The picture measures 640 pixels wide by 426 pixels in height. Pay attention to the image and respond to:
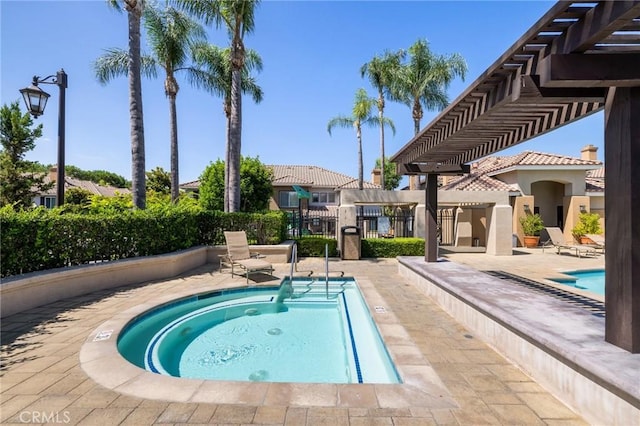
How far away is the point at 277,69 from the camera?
16.3 meters

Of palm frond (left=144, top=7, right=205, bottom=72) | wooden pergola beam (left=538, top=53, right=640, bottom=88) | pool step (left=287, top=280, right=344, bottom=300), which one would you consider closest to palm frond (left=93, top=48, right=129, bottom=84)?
palm frond (left=144, top=7, right=205, bottom=72)

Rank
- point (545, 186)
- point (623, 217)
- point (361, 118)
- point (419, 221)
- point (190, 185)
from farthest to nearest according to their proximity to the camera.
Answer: point (190, 185), point (361, 118), point (545, 186), point (419, 221), point (623, 217)

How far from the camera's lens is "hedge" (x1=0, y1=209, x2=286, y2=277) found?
22.4ft

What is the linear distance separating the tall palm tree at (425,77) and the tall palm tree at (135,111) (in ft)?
55.6

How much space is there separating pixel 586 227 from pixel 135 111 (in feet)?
84.1

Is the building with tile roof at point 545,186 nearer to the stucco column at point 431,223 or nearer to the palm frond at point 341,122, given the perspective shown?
the stucco column at point 431,223

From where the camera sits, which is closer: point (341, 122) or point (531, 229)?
point (531, 229)

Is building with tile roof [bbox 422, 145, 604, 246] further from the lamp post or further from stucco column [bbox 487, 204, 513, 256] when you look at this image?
the lamp post

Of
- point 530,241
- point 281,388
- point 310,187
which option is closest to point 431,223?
point 281,388

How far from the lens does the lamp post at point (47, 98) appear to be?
809cm

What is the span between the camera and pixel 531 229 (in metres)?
18.8

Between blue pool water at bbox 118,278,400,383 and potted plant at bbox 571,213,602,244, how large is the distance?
62.5 feet

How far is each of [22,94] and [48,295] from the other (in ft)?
17.6

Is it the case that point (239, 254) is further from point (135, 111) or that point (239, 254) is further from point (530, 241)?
point (530, 241)
